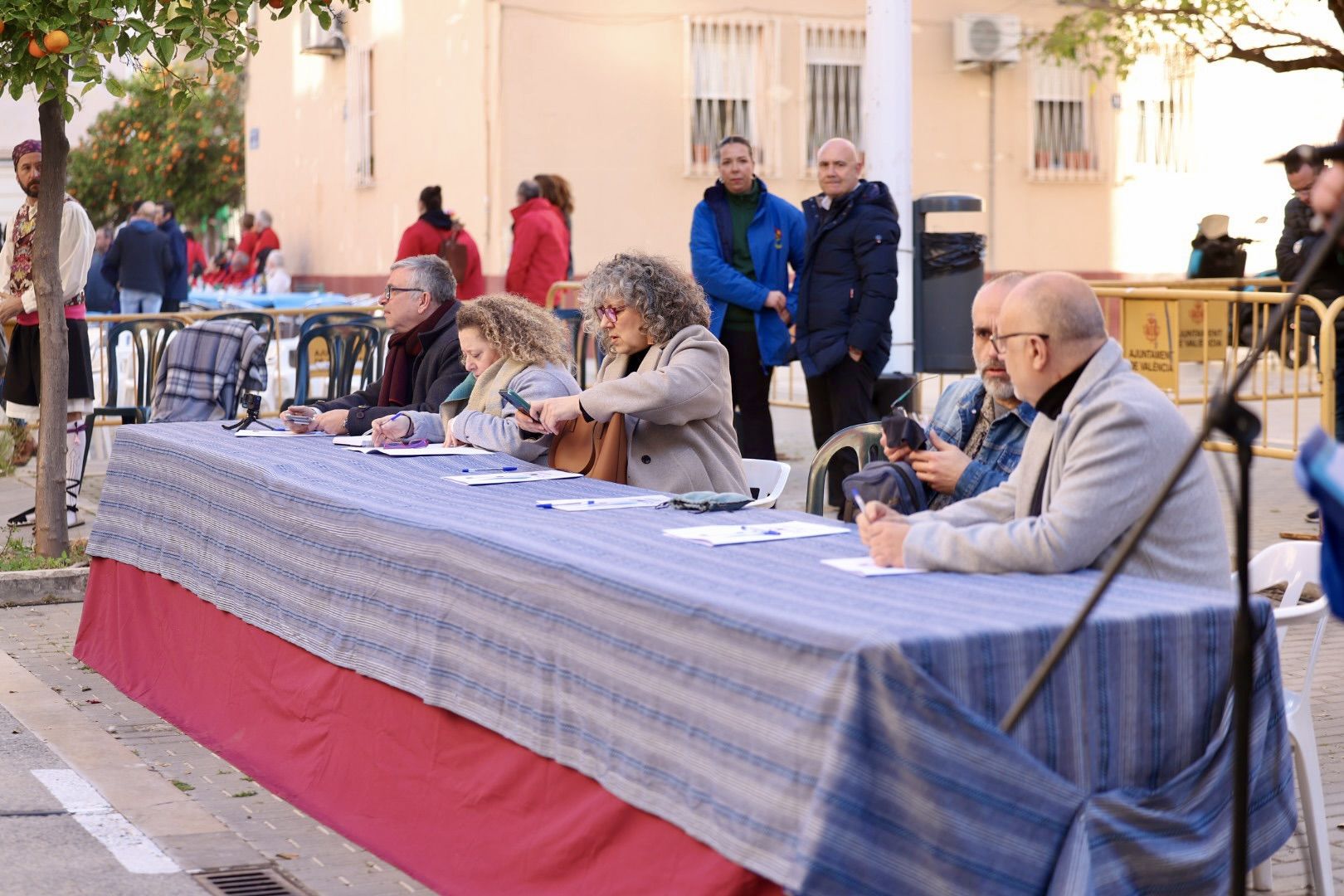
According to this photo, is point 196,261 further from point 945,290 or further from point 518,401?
point 518,401

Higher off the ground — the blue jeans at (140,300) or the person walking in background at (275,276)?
the person walking in background at (275,276)

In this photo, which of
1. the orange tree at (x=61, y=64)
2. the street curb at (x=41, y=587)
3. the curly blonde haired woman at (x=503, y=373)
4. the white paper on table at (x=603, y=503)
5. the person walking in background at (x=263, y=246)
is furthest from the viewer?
the person walking in background at (x=263, y=246)

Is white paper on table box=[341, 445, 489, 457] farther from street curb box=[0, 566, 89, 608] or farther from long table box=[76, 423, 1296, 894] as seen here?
street curb box=[0, 566, 89, 608]

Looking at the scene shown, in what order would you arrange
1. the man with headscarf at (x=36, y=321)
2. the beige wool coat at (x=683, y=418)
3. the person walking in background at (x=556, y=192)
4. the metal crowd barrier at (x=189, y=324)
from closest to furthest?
the beige wool coat at (x=683, y=418)
the man with headscarf at (x=36, y=321)
the metal crowd barrier at (x=189, y=324)
the person walking in background at (x=556, y=192)

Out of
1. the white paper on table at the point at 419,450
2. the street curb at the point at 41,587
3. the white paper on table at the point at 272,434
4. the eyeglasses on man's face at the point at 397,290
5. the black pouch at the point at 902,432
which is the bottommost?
the street curb at the point at 41,587

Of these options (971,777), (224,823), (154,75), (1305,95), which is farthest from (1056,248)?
(971,777)

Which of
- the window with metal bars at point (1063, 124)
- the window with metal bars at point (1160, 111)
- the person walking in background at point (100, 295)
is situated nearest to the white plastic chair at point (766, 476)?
the person walking in background at point (100, 295)

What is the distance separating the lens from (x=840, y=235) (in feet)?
29.3

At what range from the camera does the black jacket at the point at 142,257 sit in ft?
55.0

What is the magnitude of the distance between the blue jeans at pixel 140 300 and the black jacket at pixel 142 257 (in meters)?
0.04

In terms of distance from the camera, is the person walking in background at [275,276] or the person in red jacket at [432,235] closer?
the person in red jacket at [432,235]

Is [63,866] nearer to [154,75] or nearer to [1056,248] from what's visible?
[154,75]

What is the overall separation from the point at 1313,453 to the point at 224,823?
3346 millimetres

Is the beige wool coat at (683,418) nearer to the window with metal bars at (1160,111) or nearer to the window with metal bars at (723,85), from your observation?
the window with metal bars at (723,85)
